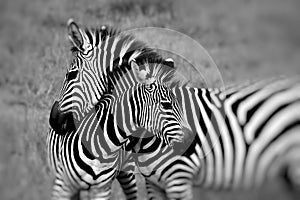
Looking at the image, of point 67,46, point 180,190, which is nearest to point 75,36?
point 180,190

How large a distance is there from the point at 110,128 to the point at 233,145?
872 millimetres

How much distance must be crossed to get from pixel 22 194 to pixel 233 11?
5.00m

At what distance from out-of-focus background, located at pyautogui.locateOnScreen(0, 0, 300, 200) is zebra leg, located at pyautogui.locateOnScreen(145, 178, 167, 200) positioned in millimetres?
257

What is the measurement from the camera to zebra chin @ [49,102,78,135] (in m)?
3.26

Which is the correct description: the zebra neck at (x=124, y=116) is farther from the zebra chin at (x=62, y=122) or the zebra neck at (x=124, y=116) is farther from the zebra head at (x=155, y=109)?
the zebra chin at (x=62, y=122)

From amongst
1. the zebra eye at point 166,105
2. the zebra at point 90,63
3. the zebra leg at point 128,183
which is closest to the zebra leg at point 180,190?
the zebra leg at point 128,183

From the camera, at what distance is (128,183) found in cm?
373

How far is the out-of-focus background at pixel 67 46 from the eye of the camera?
4844 mm

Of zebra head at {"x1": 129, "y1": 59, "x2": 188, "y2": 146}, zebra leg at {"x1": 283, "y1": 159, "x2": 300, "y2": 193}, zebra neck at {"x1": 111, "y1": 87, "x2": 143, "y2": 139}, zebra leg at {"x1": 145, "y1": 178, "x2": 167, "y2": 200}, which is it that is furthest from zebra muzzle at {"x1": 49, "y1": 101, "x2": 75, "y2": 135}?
zebra leg at {"x1": 283, "y1": 159, "x2": 300, "y2": 193}

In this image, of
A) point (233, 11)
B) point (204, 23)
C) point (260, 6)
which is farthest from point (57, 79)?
point (260, 6)

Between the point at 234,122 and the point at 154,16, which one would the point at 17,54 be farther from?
Result: the point at 234,122

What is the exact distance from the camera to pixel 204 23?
7.68 m

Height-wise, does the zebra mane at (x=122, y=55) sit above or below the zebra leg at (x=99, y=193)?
above

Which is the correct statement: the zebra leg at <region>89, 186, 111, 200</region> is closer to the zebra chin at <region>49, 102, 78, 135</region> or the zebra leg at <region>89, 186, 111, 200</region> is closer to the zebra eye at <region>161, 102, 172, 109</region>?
the zebra chin at <region>49, 102, 78, 135</region>
